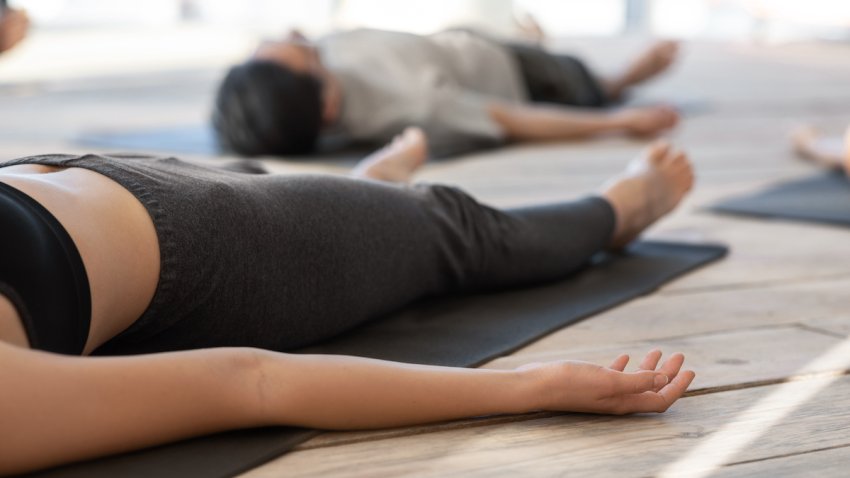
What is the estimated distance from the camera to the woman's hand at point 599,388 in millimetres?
1003

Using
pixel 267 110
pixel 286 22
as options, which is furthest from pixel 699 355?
pixel 286 22

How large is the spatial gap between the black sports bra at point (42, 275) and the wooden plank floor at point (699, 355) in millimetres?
209

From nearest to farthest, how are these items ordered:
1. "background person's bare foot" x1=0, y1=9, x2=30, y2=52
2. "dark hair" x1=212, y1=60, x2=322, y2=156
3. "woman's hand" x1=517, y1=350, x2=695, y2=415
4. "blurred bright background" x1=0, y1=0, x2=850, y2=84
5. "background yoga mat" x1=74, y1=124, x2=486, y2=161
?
"woman's hand" x1=517, y1=350, x2=695, y2=415, "dark hair" x1=212, y1=60, x2=322, y2=156, "background person's bare foot" x1=0, y1=9, x2=30, y2=52, "background yoga mat" x1=74, y1=124, x2=486, y2=161, "blurred bright background" x1=0, y1=0, x2=850, y2=84

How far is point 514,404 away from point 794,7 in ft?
22.1

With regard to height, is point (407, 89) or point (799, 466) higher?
point (407, 89)

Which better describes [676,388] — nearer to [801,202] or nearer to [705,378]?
[705,378]

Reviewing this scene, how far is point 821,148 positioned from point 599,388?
1.95 metres

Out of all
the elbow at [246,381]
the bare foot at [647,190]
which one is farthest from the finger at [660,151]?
the elbow at [246,381]

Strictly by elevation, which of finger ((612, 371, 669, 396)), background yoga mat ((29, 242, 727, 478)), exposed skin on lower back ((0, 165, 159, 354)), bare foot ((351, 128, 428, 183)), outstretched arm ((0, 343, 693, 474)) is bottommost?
background yoga mat ((29, 242, 727, 478))

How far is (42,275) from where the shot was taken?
88 centimetres

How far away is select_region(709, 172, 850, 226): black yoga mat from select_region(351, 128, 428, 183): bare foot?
65 cm

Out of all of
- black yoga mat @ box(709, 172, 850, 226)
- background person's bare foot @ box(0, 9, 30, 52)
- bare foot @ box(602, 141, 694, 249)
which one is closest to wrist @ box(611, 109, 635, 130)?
black yoga mat @ box(709, 172, 850, 226)

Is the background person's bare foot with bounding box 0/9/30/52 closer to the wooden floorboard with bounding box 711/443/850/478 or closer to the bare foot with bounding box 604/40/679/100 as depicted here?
the bare foot with bounding box 604/40/679/100

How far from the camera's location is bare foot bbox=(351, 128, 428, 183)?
1834 millimetres
